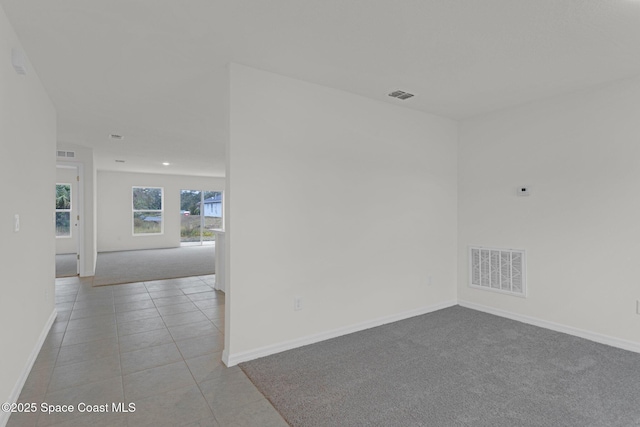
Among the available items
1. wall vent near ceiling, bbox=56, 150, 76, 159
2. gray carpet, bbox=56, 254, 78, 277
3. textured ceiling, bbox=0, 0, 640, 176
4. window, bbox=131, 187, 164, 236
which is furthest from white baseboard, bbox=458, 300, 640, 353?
window, bbox=131, 187, 164, 236

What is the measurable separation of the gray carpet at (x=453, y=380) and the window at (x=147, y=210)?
9.06 metres

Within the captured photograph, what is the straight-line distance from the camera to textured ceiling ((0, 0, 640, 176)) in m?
1.97

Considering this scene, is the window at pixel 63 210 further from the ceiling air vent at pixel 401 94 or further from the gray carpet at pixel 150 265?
the ceiling air vent at pixel 401 94

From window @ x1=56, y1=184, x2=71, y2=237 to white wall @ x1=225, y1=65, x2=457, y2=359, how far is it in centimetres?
862

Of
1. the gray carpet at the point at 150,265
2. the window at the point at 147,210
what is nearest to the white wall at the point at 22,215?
the gray carpet at the point at 150,265

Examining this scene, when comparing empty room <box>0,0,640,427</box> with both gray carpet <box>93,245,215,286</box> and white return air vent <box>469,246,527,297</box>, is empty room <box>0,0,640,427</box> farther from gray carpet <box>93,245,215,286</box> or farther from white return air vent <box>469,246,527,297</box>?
gray carpet <box>93,245,215,286</box>

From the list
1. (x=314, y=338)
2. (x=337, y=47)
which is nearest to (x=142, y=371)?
(x=314, y=338)

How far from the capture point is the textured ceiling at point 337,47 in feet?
6.48

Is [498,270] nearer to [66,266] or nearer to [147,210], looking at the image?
[66,266]

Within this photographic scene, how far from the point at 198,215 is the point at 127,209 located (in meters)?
2.12

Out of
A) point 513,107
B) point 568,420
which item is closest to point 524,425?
point 568,420

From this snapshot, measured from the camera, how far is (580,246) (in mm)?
3262

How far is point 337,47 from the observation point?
2.43m

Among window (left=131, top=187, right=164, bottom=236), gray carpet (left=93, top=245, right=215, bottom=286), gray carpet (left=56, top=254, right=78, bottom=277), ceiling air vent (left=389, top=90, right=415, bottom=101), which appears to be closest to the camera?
ceiling air vent (left=389, top=90, right=415, bottom=101)
